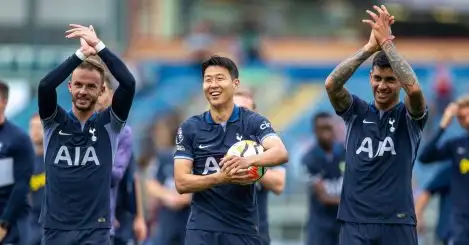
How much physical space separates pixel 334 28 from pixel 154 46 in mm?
4554

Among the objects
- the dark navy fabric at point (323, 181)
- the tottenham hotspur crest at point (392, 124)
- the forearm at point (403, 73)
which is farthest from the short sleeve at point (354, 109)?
the dark navy fabric at point (323, 181)

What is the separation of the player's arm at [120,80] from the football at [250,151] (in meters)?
1.01

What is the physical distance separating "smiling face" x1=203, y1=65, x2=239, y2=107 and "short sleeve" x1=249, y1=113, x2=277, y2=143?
0.30 meters

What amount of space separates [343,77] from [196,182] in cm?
159

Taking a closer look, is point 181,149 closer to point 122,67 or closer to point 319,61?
point 122,67

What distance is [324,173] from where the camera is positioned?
1722 cm

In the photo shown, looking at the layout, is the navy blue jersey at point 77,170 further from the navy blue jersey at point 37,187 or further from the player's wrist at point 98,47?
the navy blue jersey at point 37,187

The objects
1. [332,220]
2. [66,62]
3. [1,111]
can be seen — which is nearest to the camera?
[66,62]

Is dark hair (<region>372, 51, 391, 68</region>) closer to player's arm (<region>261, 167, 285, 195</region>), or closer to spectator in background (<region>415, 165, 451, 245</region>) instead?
player's arm (<region>261, 167, 285, 195</region>)

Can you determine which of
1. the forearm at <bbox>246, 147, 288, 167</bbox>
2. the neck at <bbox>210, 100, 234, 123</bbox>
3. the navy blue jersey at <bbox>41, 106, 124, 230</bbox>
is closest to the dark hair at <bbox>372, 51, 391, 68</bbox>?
the forearm at <bbox>246, 147, 288, 167</bbox>

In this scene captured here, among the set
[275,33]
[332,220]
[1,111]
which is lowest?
[332,220]

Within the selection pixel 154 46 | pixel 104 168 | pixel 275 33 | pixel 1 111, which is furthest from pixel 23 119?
pixel 104 168

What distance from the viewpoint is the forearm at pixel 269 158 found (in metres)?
10.9

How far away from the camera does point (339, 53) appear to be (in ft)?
102
